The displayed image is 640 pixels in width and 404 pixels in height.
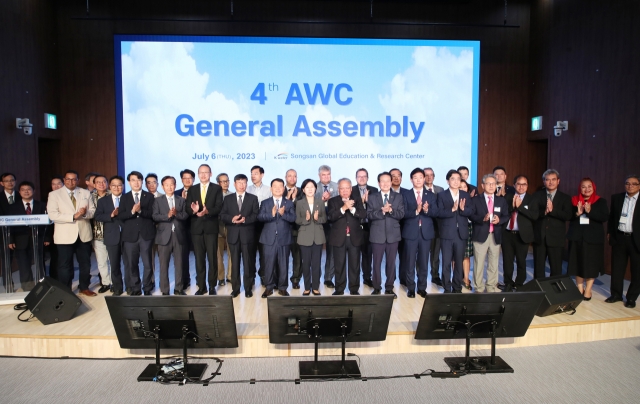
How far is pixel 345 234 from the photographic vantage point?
441 cm

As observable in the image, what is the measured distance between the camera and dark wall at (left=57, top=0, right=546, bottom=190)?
7.16 meters

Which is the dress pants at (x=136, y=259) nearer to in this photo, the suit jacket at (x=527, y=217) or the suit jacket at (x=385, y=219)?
the suit jacket at (x=385, y=219)

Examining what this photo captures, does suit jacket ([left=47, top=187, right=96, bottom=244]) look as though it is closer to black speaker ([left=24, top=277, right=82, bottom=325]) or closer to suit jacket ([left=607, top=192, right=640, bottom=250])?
black speaker ([left=24, top=277, right=82, bottom=325])

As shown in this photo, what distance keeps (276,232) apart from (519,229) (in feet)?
9.20

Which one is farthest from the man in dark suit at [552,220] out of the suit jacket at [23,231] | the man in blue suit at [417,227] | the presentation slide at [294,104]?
the suit jacket at [23,231]

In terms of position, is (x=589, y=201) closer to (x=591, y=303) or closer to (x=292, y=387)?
(x=591, y=303)

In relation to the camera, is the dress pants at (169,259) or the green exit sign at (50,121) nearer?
the dress pants at (169,259)

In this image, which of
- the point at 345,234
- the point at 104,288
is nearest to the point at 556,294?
the point at 345,234

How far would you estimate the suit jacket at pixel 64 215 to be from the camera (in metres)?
4.53

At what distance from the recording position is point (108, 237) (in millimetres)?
4496

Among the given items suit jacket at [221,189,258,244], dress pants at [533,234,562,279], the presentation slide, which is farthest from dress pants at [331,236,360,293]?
the presentation slide

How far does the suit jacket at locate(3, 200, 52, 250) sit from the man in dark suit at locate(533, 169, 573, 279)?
586 cm

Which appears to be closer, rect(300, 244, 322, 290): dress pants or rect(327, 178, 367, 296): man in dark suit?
rect(327, 178, 367, 296): man in dark suit

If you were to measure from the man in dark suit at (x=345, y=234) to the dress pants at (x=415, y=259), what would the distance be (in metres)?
0.58
